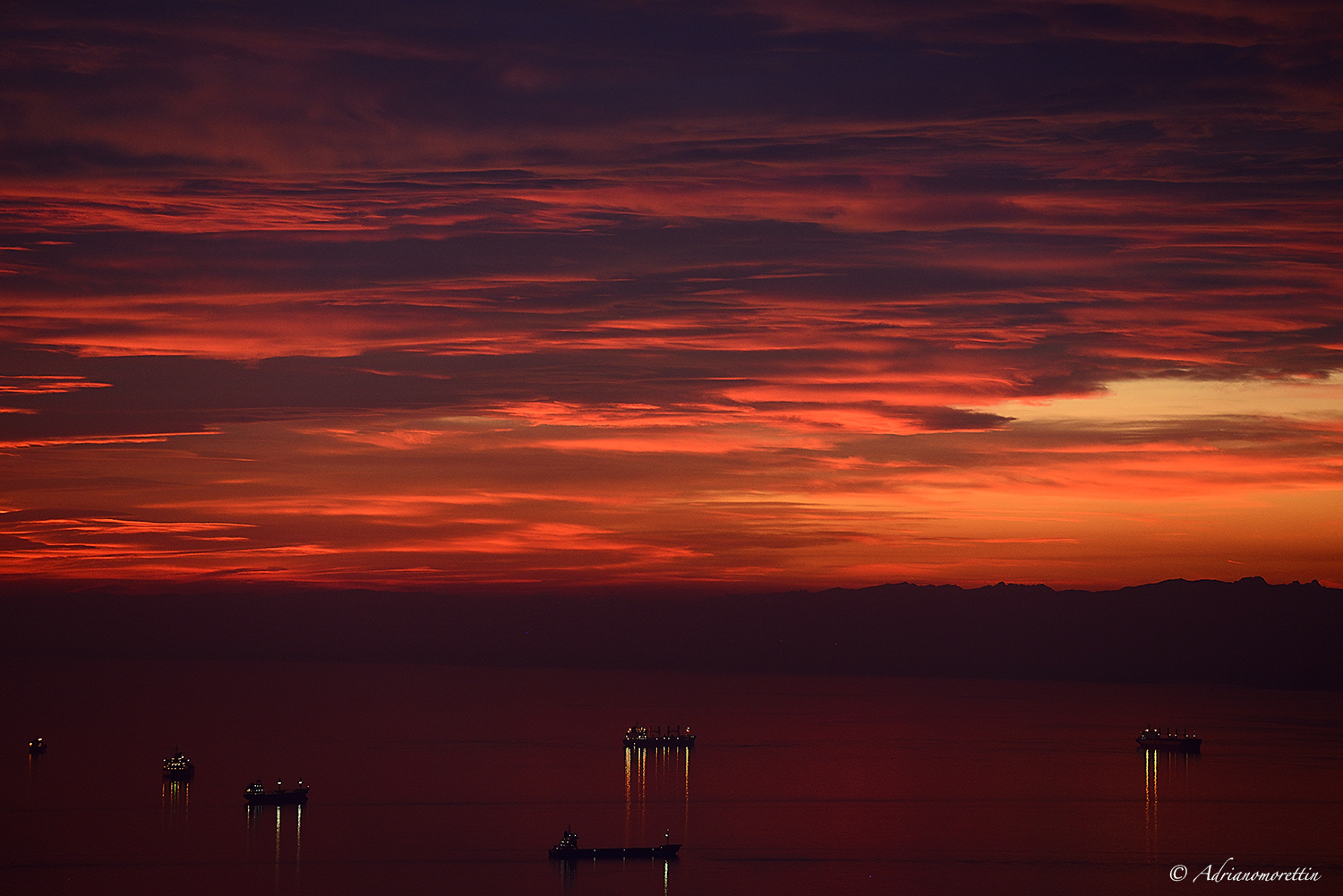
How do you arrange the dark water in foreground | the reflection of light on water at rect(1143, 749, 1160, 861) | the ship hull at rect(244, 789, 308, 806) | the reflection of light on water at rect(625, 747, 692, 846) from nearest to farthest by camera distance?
the dark water in foreground
the reflection of light on water at rect(1143, 749, 1160, 861)
the reflection of light on water at rect(625, 747, 692, 846)
the ship hull at rect(244, 789, 308, 806)

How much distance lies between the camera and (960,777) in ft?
389

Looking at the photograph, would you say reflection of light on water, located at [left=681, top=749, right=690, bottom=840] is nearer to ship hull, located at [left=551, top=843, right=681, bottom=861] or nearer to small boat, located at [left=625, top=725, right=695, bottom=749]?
small boat, located at [left=625, top=725, right=695, bottom=749]

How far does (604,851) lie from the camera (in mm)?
77812

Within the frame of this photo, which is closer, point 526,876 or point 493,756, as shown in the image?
point 526,876

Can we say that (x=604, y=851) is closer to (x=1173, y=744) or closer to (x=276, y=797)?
(x=276, y=797)

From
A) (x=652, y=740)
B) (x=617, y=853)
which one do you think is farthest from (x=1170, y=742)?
(x=617, y=853)

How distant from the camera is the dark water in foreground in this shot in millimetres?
72875

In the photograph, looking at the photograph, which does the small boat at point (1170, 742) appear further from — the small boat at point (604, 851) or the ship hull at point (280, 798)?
the ship hull at point (280, 798)

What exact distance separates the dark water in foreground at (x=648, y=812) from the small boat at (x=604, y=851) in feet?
3.36

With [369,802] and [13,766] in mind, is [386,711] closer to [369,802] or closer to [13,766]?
[13,766]

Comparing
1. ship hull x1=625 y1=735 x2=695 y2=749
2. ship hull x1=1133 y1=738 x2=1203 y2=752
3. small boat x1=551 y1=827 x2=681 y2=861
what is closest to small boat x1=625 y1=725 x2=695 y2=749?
ship hull x1=625 y1=735 x2=695 y2=749

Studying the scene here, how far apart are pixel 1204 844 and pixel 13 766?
9537cm

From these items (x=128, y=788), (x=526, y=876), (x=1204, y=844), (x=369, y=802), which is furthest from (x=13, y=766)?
(x=1204, y=844)

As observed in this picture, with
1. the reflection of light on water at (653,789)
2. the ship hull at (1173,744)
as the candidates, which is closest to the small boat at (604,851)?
the reflection of light on water at (653,789)
